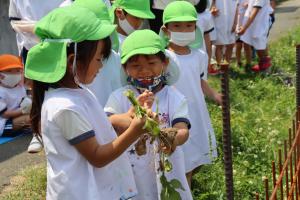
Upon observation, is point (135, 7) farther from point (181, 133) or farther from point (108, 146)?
point (108, 146)

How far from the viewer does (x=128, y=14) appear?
3.64 m

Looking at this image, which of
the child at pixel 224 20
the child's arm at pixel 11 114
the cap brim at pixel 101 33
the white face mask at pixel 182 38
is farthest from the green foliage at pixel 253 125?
the child's arm at pixel 11 114

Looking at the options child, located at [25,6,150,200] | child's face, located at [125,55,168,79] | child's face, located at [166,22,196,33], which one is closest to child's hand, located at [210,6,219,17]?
child's face, located at [166,22,196,33]

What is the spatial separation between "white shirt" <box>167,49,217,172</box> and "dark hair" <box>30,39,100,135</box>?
4.62 ft

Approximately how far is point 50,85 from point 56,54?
17 cm

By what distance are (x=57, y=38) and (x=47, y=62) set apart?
92 mm

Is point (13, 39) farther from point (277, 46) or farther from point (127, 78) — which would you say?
point (127, 78)

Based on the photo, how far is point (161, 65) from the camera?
282 centimetres

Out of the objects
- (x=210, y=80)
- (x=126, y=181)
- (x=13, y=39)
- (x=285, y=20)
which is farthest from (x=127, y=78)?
(x=285, y=20)

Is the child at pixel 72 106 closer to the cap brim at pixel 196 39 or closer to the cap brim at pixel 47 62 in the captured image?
the cap brim at pixel 47 62

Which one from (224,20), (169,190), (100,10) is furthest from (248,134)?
(224,20)

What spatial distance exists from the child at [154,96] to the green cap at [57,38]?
2.18ft

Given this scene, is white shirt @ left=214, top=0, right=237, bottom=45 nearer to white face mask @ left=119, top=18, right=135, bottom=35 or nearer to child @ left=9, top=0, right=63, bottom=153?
child @ left=9, top=0, right=63, bottom=153

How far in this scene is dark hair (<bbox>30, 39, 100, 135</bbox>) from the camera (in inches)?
83.5
